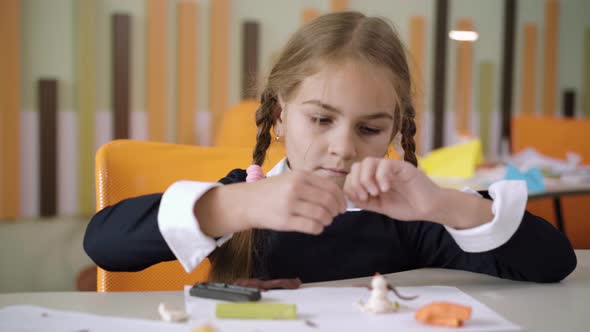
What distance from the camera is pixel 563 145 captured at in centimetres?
298

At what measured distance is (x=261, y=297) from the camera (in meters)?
0.67

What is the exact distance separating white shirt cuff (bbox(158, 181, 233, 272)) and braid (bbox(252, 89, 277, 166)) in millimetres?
364

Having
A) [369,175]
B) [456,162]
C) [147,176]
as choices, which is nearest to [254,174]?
[147,176]

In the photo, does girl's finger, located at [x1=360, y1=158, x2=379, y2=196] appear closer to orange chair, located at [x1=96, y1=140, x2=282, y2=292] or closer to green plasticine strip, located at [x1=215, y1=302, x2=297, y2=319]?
green plasticine strip, located at [x1=215, y1=302, x2=297, y2=319]

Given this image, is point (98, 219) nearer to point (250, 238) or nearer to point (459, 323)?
point (250, 238)

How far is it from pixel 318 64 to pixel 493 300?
48cm

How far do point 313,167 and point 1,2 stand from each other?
194 centimetres

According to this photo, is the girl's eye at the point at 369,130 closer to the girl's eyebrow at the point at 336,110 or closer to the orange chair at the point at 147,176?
the girl's eyebrow at the point at 336,110

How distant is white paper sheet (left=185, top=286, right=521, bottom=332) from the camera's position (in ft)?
1.92

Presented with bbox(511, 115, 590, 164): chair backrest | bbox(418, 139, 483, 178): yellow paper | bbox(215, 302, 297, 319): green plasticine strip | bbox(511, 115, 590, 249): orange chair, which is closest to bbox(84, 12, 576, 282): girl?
bbox(215, 302, 297, 319): green plasticine strip

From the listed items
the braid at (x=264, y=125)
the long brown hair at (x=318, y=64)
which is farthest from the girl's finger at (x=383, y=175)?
the braid at (x=264, y=125)

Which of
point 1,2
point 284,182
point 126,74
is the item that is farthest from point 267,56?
point 284,182

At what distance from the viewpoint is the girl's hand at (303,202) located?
2.35 ft

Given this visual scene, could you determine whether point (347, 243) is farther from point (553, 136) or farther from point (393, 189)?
point (553, 136)
